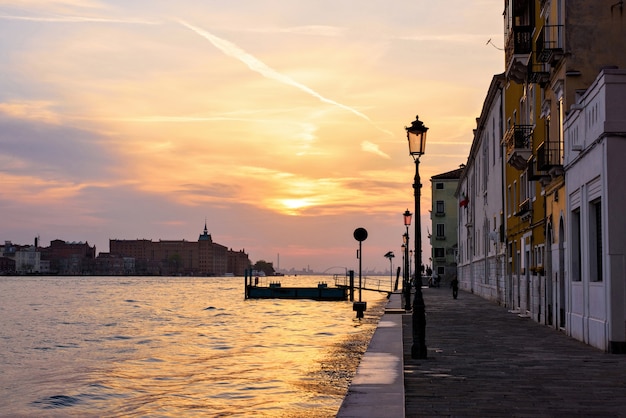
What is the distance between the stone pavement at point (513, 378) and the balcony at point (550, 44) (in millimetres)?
7908

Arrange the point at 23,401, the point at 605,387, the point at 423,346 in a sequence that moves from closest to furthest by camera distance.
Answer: the point at 605,387
the point at 423,346
the point at 23,401

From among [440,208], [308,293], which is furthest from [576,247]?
[440,208]

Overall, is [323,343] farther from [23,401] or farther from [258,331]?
[23,401]

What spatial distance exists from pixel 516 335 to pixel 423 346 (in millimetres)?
7058

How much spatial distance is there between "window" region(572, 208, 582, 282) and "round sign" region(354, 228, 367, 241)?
98.8ft

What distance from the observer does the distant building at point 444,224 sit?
111 meters

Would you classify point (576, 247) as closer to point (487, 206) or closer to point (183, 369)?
point (183, 369)

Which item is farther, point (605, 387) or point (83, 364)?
point (83, 364)

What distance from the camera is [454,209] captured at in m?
111

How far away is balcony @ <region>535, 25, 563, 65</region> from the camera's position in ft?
73.2

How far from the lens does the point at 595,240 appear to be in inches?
758

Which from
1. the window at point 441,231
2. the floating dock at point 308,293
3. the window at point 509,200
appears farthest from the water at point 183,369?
the window at point 441,231

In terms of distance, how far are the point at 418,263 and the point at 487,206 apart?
35084 millimetres

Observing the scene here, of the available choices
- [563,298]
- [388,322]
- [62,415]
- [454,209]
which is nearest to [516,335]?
[563,298]
